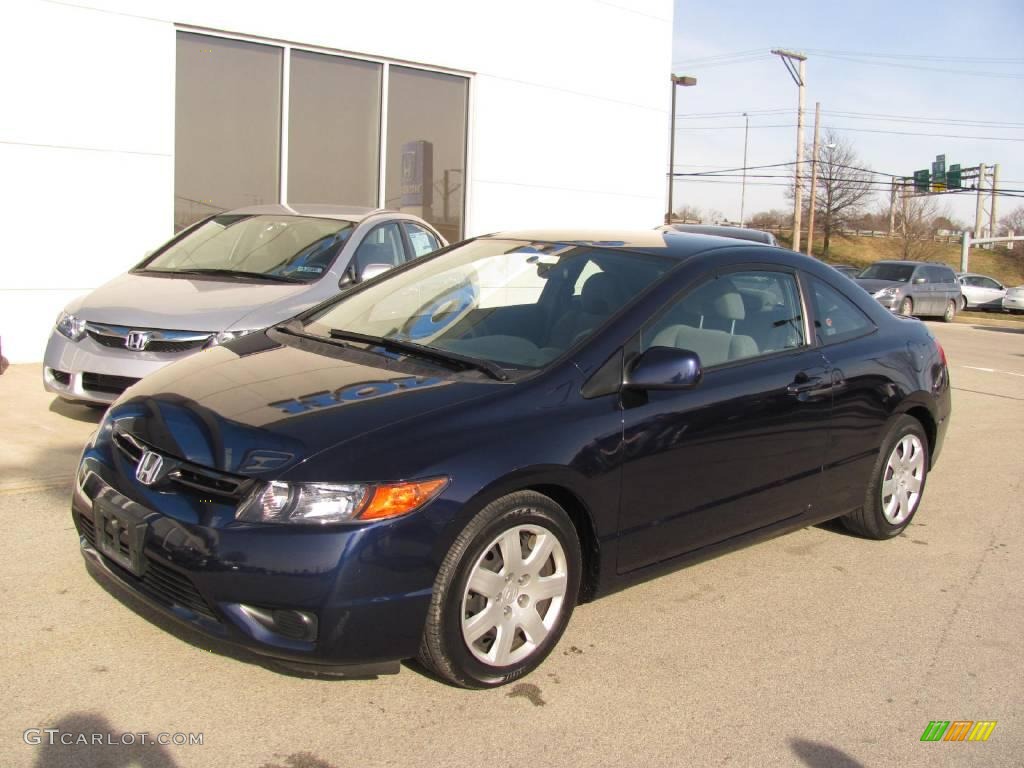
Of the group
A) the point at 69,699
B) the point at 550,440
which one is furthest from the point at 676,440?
the point at 69,699

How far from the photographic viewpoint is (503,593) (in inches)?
139

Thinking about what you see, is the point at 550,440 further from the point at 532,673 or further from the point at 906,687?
the point at 906,687

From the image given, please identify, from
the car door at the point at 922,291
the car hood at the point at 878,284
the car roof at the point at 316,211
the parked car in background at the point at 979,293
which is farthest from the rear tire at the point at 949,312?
the car roof at the point at 316,211

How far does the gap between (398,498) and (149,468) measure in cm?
89

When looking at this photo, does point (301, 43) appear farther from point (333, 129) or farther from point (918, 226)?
point (918, 226)

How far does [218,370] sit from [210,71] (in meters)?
7.81

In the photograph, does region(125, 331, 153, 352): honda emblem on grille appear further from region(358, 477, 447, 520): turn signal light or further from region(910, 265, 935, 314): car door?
region(910, 265, 935, 314): car door

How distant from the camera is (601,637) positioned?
4098mm

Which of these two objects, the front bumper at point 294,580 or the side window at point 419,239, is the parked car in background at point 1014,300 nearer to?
the side window at point 419,239

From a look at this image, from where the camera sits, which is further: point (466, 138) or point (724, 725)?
point (466, 138)

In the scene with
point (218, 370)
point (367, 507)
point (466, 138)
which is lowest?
point (367, 507)

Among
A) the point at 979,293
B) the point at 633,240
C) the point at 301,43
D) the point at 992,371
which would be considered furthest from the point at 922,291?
the point at 633,240

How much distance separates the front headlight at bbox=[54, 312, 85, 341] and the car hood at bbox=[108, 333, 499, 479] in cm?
297

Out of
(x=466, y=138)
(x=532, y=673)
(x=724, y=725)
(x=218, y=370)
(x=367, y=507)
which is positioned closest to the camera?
(x=367, y=507)
